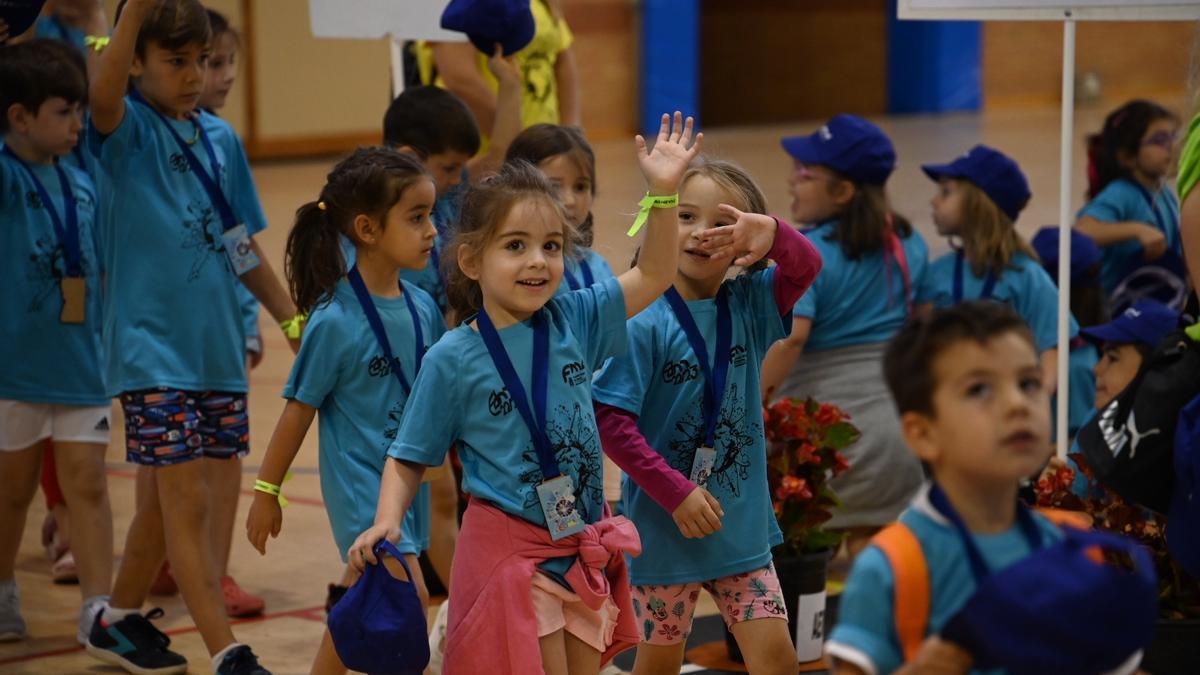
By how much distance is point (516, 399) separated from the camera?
3.63 metres

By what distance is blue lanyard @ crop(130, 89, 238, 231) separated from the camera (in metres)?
5.03

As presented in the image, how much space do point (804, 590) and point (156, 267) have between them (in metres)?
2.21

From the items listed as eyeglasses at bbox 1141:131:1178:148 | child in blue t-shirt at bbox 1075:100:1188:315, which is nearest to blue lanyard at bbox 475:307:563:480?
child in blue t-shirt at bbox 1075:100:1188:315

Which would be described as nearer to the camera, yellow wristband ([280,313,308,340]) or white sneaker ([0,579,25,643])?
yellow wristband ([280,313,308,340])

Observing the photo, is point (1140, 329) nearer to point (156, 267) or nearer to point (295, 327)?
point (295, 327)

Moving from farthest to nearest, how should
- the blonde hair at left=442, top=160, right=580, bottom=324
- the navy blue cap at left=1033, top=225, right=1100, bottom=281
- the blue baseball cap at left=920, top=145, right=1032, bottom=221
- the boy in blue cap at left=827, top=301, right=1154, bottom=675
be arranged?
the navy blue cap at left=1033, top=225, right=1100, bottom=281 → the blue baseball cap at left=920, top=145, right=1032, bottom=221 → the blonde hair at left=442, top=160, right=580, bottom=324 → the boy in blue cap at left=827, top=301, right=1154, bottom=675

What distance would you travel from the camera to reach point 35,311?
17.5 ft

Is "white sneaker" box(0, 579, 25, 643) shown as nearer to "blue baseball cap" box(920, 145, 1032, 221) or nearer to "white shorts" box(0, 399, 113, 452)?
"white shorts" box(0, 399, 113, 452)

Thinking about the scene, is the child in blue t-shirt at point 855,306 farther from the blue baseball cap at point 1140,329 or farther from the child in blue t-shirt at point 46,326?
the child in blue t-shirt at point 46,326

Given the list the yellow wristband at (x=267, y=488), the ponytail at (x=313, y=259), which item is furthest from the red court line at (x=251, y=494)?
the yellow wristband at (x=267, y=488)

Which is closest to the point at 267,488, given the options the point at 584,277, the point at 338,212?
the point at 338,212

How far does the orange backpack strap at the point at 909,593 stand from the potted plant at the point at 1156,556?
5.88 ft

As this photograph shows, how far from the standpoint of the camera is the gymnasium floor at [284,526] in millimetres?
5289

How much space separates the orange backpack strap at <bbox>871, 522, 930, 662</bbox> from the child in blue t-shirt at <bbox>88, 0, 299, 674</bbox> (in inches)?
105
